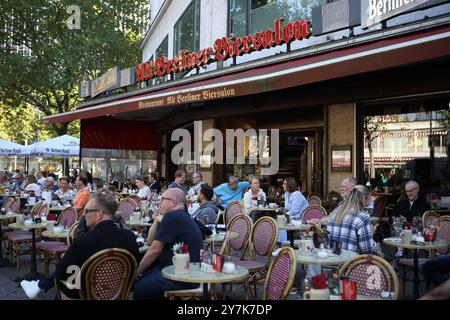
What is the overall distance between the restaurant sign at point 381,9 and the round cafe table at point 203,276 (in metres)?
5.89

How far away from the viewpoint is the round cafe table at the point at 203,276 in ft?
12.4

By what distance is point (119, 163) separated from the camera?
18.7m

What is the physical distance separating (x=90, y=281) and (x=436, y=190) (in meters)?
8.23

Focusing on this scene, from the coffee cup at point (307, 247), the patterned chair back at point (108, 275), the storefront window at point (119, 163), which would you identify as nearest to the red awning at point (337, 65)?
the coffee cup at point (307, 247)

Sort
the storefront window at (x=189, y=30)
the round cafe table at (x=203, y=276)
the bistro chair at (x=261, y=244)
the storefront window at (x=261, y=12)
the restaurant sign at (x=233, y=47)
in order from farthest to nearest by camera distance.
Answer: the storefront window at (x=189, y=30)
the storefront window at (x=261, y=12)
the restaurant sign at (x=233, y=47)
the bistro chair at (x=261, y=244)
the round cafe table at (x=203, y=276)

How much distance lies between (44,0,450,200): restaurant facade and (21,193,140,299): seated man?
456 centimetres

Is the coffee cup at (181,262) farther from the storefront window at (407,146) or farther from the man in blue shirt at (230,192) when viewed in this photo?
the storefront window at (407,146)

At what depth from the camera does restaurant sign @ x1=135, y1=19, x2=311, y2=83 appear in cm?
1066

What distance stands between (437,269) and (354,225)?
0.88 m

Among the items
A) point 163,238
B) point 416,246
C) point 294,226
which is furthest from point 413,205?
point 163,238

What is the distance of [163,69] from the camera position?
15203 millimetres
